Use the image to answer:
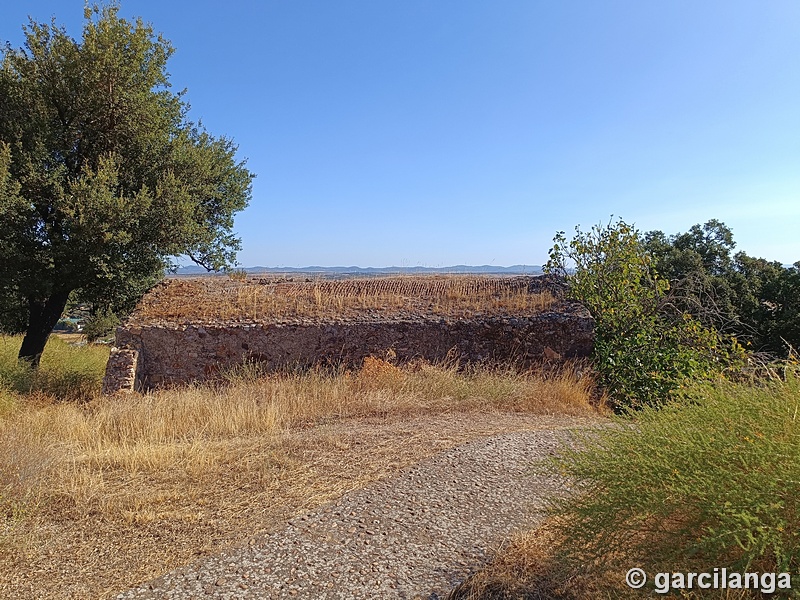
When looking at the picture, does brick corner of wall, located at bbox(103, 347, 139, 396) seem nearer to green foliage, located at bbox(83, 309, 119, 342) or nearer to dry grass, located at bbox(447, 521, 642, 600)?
dry grass, located at bbox(447, 521, 642, 600)

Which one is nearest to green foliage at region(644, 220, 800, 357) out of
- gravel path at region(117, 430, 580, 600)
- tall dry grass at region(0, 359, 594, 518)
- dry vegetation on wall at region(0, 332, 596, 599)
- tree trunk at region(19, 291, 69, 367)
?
tall dry grass at region(0, 359, 594, 518)

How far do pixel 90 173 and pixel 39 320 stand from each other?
4.29 meters

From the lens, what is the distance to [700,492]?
2.10m

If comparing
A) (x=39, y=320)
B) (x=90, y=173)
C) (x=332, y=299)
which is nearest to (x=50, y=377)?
(x=39, y=320)

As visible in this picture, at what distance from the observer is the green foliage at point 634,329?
28.7 ft

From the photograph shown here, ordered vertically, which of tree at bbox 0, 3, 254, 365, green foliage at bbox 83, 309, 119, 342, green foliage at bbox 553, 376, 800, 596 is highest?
tree at bbox 0, 3, 254, 365

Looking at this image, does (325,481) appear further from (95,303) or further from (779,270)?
(779,270)

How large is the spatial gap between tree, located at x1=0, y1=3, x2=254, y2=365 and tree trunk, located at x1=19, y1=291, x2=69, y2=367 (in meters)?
0.02

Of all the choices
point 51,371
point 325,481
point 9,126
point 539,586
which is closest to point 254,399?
point 325,481

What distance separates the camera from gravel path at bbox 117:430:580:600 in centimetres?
286

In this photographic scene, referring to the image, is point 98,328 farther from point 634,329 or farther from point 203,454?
point 634,329

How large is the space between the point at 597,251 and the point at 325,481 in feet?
27.0

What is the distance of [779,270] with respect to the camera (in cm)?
1962

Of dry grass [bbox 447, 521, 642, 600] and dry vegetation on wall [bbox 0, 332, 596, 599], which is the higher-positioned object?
dry grass [bbox 447, 521, 642, 600]
